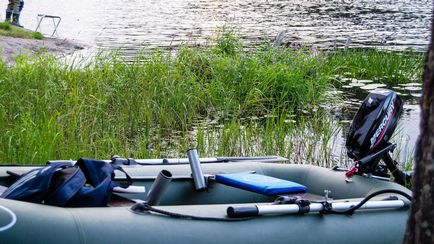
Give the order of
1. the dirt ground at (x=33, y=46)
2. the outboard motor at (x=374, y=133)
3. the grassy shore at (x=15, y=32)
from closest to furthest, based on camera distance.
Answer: the outboard motor at (x=374, y=133) → the dirt ground at (x=33, y=46) → the grassy shore at (x=15, y=32)

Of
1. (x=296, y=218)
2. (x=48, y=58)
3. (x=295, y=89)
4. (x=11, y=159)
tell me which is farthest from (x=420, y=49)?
(x=296, y=218)

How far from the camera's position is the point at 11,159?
534 cm

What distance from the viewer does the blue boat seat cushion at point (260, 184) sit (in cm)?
386

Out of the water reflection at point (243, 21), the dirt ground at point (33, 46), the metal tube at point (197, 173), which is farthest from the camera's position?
the water reflection at point (243, 21)

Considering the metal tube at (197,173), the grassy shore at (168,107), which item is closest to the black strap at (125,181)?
the metal tube at (197,173)

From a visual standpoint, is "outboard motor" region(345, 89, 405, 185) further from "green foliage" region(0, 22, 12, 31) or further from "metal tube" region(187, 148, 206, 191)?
"green foliage" region(0, 22, 12, 31)

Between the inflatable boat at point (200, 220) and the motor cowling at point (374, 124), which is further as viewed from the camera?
the motor cowling at point (374, 124)

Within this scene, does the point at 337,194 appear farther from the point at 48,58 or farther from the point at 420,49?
→ the point at 420,49

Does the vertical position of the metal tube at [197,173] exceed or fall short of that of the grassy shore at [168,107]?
it exceeds it

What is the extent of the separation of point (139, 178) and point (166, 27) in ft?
50.5

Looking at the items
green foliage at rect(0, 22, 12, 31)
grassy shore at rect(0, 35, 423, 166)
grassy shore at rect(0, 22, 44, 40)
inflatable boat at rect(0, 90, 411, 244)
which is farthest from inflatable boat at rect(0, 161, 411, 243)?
green foliage at rect(0, 22, 12, 31)

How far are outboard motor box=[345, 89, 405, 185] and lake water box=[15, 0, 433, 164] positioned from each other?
15.7 feet

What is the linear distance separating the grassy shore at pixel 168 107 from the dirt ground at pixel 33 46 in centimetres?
329

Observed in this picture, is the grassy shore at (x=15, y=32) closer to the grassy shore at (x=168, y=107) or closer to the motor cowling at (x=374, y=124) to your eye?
the grassy shore at (x=168, y=107)
